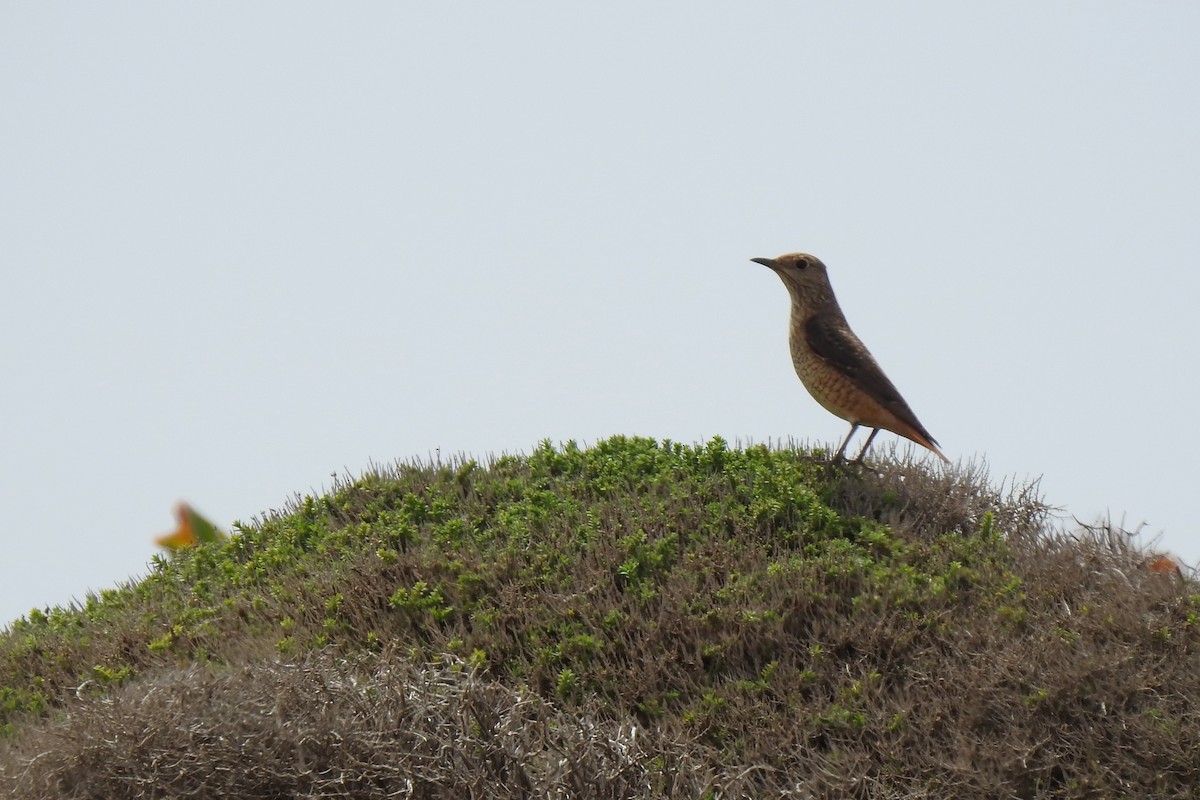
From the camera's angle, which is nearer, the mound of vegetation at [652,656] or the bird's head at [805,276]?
the mound of vegetation at [652,656]

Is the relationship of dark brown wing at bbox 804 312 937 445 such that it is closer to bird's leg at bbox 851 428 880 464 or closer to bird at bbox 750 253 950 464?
bird at bbox 750 253 950 464

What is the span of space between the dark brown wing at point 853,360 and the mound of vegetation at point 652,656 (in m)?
0.61

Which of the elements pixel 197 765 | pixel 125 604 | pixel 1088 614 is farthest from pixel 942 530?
pixel 125 604

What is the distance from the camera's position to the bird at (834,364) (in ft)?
28.5

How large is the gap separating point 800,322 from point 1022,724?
3386 mm

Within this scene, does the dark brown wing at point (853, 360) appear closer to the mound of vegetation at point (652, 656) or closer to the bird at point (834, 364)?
the bird at point (834, 364)

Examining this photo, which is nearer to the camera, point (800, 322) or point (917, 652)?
point (917, 652)

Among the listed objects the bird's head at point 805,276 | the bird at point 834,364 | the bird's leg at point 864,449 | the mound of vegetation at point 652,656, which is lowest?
the mound of vegetation at point 652,656

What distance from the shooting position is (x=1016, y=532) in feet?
28.5

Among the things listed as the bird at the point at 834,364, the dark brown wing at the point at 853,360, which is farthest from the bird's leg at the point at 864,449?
the dark brown wing at the point at 853,360

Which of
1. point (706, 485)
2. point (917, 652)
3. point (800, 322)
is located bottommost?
point (917, 652)

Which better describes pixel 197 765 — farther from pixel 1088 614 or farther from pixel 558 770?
pixel 1088 614

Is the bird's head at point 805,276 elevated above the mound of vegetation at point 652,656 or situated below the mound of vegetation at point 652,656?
above

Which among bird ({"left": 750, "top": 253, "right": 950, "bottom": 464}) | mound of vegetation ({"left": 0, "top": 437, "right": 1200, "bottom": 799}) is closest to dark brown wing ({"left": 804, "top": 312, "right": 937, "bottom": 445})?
bird ({"left": 750, "top": 253, "right": 950, "bottom": 464})
